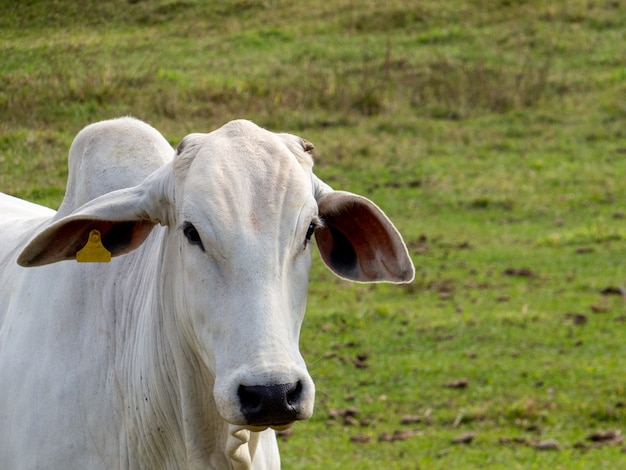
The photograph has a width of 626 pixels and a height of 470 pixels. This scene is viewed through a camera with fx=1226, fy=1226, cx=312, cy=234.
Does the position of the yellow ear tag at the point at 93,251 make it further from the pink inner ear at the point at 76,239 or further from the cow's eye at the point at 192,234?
the cow's eye at the point at 192,234

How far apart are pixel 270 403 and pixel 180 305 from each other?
550 millimetres

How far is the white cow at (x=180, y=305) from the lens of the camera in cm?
291

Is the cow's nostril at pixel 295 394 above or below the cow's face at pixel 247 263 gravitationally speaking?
below

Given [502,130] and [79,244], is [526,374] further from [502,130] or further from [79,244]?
[502,130]

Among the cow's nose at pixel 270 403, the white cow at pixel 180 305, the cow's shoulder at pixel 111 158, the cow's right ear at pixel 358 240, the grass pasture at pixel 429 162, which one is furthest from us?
the grass pasture at pixel 429 162

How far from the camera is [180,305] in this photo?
3199mm

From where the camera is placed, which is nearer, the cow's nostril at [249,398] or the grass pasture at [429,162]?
the cow's nostril at [249,398]

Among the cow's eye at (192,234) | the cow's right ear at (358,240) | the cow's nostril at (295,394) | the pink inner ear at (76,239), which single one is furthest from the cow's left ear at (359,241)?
the cow's nostril at (295,394)

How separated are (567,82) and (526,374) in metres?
7.70

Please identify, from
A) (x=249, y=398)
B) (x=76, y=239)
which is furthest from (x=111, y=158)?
(x=249, y=398)

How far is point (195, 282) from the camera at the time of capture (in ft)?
10.0

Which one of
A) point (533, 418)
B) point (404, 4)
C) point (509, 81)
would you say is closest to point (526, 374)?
point (533, 418)

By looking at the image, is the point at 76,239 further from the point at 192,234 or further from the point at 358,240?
the point at 358,240

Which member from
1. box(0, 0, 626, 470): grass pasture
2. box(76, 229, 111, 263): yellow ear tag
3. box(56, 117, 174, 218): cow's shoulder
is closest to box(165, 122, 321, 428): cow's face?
box(76, 229, 111, 263): yellow ear tag
